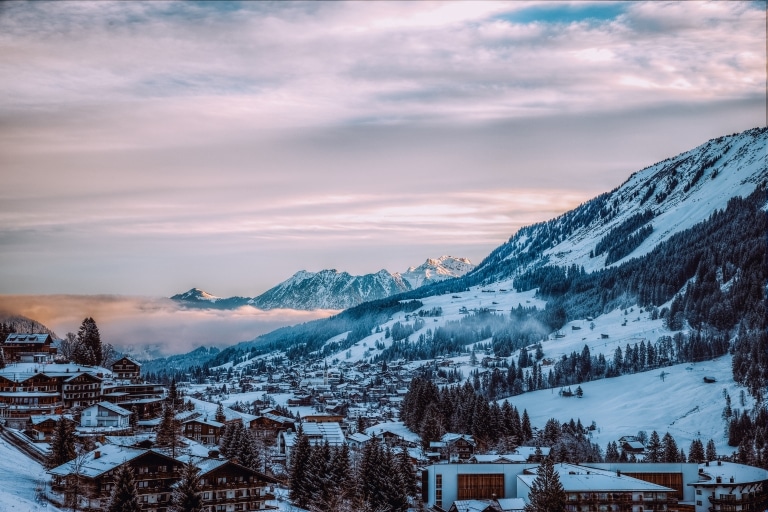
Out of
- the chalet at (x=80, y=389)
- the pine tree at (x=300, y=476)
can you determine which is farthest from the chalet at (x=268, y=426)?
the pine tree at (x=300, y=476)

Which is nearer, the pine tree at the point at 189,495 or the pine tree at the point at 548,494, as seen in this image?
the pine tree at the point at 189,495

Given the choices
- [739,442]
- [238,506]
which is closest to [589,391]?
[739,442]

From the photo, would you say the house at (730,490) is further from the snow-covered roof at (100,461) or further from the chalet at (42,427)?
the chalet at (42,427)

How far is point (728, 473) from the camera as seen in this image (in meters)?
102

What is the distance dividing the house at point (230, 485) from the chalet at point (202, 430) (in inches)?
1257

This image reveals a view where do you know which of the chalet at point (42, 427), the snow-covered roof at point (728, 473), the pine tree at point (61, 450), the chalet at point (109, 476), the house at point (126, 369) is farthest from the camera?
the house at point (126, 369)

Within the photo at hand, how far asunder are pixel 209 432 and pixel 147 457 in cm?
3762

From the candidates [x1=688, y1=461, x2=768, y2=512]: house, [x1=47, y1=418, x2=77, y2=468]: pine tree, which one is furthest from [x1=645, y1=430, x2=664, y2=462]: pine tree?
[x1=47, y1=418, x2=77, y2=468]: pine tree

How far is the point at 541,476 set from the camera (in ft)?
264

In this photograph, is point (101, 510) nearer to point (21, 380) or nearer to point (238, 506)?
point (238, 506)

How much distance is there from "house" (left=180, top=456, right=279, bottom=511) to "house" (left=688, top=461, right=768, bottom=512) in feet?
162

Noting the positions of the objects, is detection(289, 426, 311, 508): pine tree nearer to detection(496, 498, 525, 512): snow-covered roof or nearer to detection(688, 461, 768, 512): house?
detection(496, 498, 525, 512): snow-covered roof

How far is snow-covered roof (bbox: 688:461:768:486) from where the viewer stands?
99375mm

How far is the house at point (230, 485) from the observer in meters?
76.8
